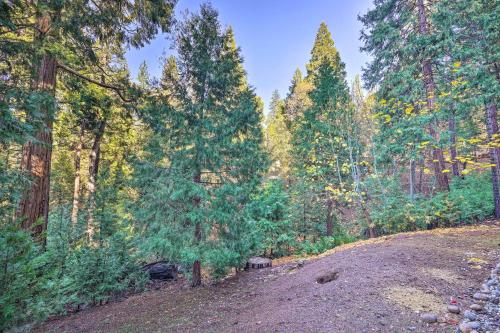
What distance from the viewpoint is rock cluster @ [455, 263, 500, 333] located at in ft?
8.77

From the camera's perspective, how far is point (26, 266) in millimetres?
2418

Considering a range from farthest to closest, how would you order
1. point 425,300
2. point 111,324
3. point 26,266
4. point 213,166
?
point 213,166 → point 111,324 → point 425,300 → point 26,266

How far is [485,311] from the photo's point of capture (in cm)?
308

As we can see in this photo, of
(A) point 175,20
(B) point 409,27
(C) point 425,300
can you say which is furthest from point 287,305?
(B) point 409,27

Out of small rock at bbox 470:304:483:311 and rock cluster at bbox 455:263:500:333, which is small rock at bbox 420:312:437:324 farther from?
small rock at bbox 470:304:483:311

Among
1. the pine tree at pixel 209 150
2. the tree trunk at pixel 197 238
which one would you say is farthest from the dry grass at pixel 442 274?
the tree trunk at pixel 197 238

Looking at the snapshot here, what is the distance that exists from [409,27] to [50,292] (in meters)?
13.3

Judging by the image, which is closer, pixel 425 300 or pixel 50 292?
pixel 50 292

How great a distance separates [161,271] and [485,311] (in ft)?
26.9

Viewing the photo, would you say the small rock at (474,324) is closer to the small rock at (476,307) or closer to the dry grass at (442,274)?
the small rock at (476,307)

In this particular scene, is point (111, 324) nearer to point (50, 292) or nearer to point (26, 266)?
point (50, 292)

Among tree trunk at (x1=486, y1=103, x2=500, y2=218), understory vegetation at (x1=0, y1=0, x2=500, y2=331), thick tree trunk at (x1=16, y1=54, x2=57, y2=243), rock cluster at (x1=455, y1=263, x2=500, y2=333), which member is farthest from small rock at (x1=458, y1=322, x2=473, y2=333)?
tree trunk at (x1=486, y1=103, x2=500, y2=218)

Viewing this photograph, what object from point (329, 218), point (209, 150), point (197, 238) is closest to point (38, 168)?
point (209, 150)

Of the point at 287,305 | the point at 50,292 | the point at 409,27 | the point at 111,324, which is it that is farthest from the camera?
the point at 409,27
